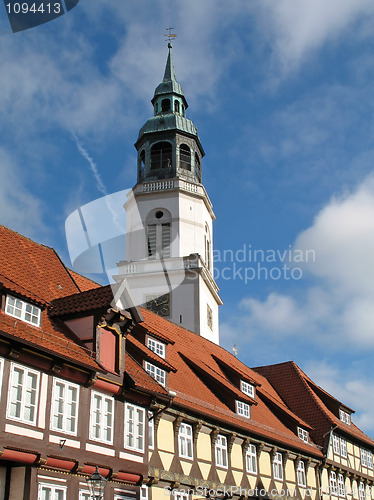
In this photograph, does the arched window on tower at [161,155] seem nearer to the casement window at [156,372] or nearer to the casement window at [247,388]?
the casement window at [247,388]

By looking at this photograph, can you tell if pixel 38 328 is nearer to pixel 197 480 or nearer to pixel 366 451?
pixel 197 480

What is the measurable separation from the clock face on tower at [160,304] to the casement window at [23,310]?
28.8m

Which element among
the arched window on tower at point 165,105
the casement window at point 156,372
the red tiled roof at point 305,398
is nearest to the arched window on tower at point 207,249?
the arched window on tower at point 165,105

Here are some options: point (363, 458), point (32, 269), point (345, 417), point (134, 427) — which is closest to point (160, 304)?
point (345, 417)

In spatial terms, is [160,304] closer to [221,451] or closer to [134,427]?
[221,451]

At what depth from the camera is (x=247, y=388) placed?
31.2 meters

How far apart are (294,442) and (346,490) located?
7840mm

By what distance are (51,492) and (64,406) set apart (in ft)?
6.85

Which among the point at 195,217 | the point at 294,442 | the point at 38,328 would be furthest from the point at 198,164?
the point at 38,328

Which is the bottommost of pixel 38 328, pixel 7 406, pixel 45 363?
pixel 7 406

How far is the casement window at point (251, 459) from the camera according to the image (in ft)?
89.0

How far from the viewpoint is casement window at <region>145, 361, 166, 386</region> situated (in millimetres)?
23172

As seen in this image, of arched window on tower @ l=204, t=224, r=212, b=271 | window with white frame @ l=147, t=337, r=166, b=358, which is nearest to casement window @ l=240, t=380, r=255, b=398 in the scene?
window with white frame @ l=147, t=337, r=166, b=358

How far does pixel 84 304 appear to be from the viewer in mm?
19891
